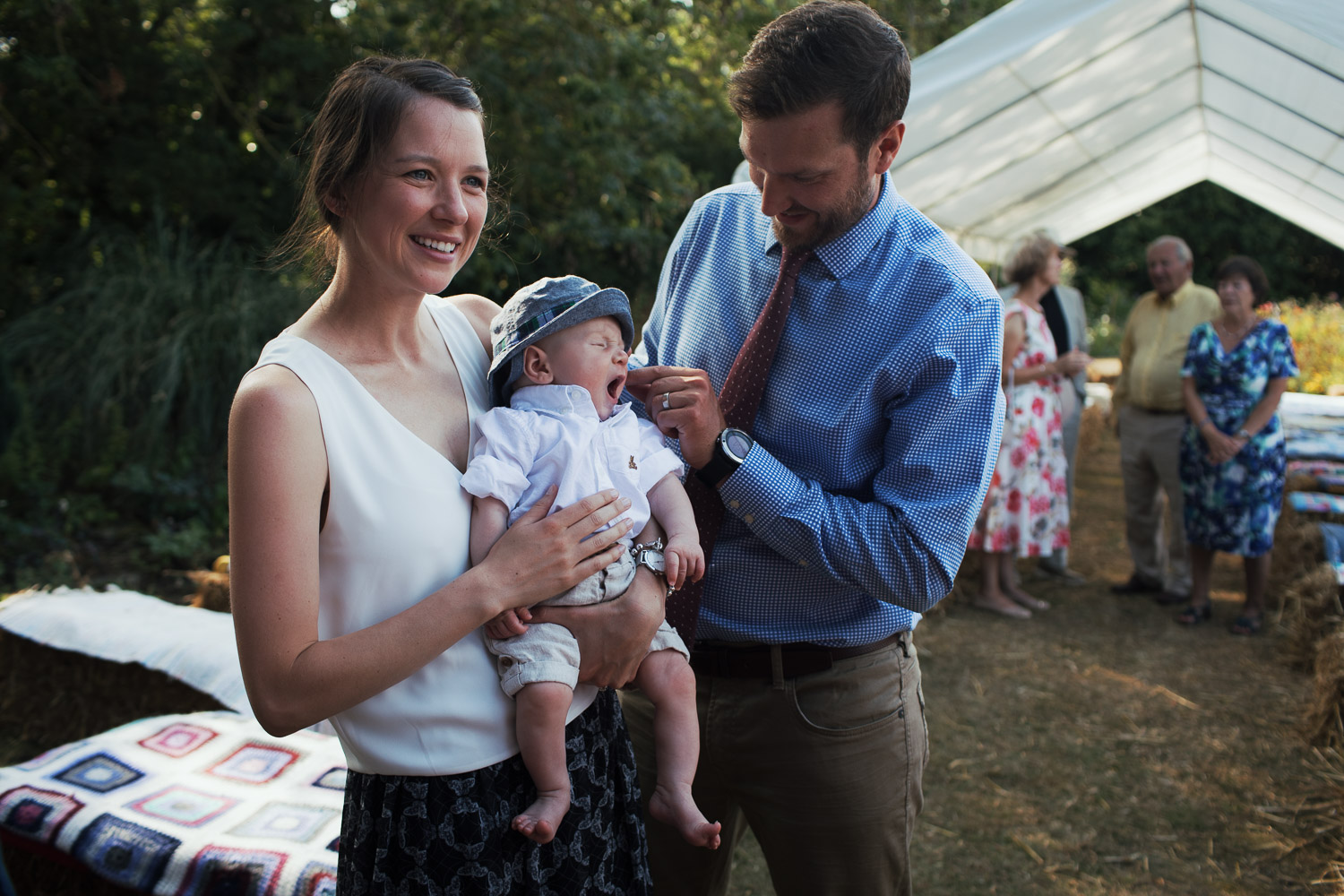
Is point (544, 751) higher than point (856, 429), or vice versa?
point (856, 429)

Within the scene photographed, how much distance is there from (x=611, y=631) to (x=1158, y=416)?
19.0 feet

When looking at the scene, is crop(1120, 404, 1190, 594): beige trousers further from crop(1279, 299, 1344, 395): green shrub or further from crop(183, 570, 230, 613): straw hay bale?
crop(1279, 299, 1344, 395): green shrub

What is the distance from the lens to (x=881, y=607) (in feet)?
6.44

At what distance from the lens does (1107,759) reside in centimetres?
432

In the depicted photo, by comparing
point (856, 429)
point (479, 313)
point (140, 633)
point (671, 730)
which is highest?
point (479, 313)

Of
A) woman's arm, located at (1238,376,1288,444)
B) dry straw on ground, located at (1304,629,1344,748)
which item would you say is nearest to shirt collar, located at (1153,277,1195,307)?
woman's arm, located at (1238,376,1288,444)

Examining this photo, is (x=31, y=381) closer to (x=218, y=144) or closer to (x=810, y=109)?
(x=218, y=144)

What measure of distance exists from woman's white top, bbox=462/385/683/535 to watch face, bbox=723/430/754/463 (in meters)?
0.11

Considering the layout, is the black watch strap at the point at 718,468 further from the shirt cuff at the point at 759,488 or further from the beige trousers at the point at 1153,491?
the beige trousers at the point at 1153,491

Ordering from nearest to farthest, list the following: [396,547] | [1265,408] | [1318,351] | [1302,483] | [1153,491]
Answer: [396,547] → [1265,408] → [1153,491] → [1302,483] → [1318,351]

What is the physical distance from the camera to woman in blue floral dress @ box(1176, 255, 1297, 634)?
18.4 ft

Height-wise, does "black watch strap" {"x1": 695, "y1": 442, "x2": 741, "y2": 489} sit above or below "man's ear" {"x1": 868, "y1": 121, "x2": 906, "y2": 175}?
below

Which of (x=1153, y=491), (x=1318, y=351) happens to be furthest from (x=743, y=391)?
(x=1318, y=351)

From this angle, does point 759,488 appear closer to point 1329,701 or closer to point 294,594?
point 294,594
